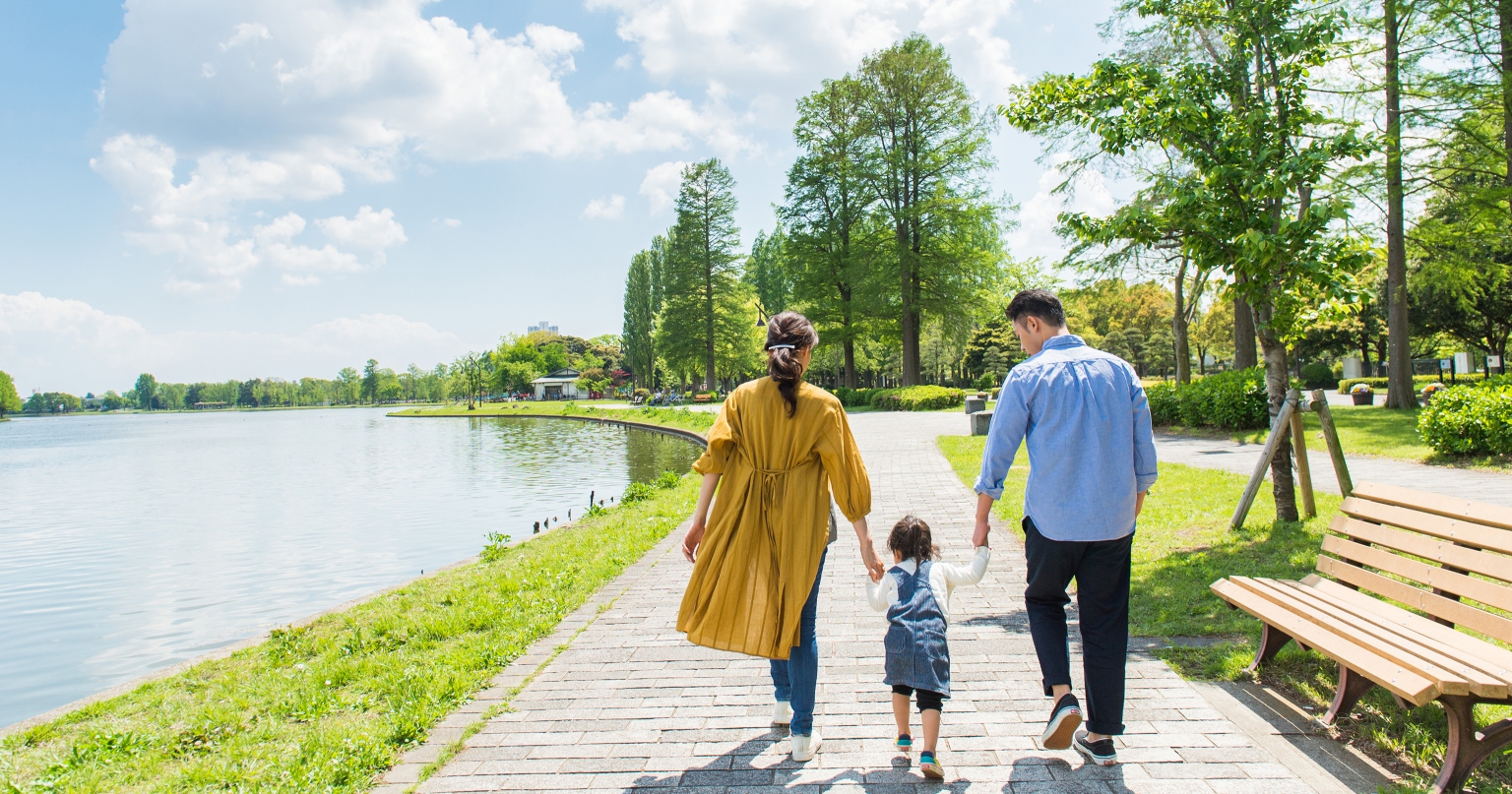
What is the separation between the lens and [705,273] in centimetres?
4894

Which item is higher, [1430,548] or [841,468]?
[841,468]

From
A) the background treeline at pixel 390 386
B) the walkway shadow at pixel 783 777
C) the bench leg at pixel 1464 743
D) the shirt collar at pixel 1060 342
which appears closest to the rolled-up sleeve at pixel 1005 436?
the shirt collar at pixel 1060 342

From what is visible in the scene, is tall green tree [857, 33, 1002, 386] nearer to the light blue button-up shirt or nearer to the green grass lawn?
the green grass lawn

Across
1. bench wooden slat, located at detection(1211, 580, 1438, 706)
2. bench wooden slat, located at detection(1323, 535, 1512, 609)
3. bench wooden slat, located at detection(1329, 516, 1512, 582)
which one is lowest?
bench wooden slat, located at detection(1211, 580, 1438, 706)

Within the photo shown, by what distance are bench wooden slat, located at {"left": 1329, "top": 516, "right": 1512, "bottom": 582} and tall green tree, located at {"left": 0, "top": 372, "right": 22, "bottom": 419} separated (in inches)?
5926

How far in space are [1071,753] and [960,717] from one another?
50 centimetres

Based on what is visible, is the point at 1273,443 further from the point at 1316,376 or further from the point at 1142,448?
the point at 1316,376

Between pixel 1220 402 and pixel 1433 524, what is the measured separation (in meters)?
12.7

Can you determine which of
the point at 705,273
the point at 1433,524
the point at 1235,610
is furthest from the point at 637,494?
the point at 705,273

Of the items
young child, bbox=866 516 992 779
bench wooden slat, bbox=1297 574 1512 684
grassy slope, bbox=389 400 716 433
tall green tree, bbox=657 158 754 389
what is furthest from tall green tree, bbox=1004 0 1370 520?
tall green tree, bbox=657 158 754 389

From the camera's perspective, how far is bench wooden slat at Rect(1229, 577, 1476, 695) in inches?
97.0

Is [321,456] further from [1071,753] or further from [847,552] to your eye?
[1071,753]

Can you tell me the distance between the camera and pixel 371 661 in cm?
484

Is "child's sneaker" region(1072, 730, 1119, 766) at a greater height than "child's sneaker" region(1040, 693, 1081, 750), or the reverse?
"child's sneaker" region(1040, 693, 1081, 750)
